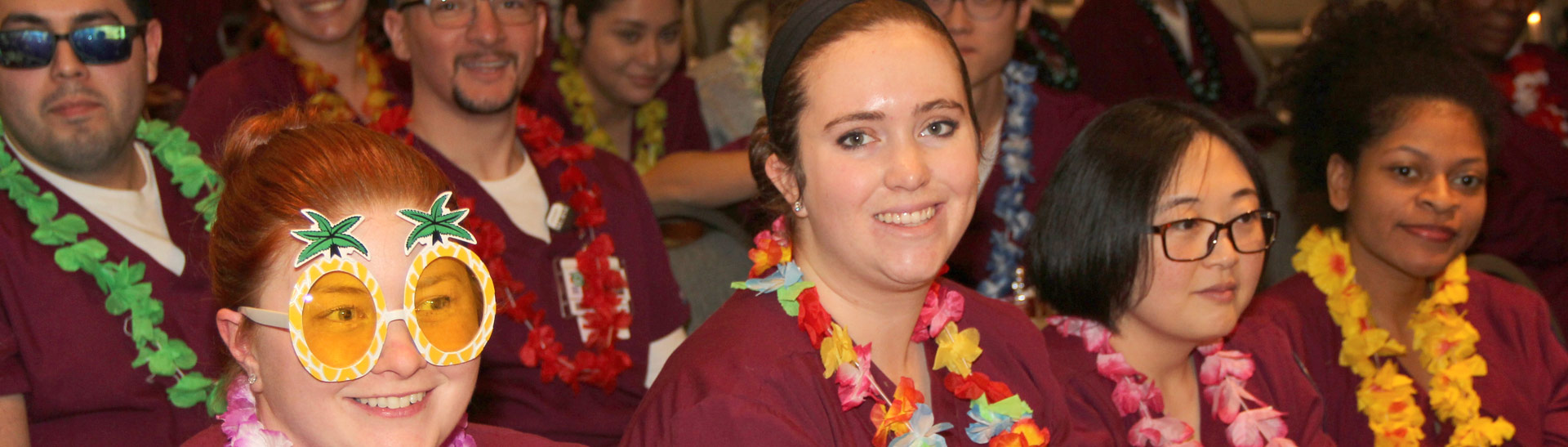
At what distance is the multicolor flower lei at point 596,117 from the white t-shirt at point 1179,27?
5.57 ft

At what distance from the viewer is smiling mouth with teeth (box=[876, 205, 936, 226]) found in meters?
1.87

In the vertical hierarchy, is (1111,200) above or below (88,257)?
above

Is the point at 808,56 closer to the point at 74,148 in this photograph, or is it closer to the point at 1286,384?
the point at 1286,384

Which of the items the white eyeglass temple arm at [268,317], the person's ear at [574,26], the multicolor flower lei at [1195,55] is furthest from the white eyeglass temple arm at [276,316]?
the multicolor flower lei at [1195,55]

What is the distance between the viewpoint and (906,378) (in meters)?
1.96

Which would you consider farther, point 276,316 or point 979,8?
point 979,8

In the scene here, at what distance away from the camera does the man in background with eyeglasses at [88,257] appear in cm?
226

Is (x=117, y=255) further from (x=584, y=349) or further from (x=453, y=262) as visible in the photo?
(x=453, y=262)

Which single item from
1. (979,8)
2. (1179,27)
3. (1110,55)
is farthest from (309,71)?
(1179,27)

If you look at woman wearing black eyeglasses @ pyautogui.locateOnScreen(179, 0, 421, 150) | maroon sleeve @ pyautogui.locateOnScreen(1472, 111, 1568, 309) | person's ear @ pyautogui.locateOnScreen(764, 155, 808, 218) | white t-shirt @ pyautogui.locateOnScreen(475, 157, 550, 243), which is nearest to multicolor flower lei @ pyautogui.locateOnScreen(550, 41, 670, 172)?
woman wearing black eyeglasses @ pyautogui.locateOnScreen(179, 0, 421, 150)

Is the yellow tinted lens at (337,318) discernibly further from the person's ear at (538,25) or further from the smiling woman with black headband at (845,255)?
the person's ear at (538,25)

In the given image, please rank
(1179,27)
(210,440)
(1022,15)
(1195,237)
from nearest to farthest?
(210,440) < (1195,237) < (1022,15) < (1179,27)

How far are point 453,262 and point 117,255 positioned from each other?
3.61 feet

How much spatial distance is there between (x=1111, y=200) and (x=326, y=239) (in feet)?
4.45
